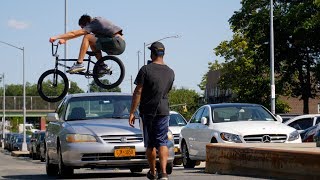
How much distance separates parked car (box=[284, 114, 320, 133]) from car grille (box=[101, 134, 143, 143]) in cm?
1439

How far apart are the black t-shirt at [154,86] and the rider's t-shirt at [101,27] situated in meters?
6.03

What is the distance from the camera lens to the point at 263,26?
57.8 m

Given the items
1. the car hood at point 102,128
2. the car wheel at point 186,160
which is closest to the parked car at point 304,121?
the car wheel at point 186,160

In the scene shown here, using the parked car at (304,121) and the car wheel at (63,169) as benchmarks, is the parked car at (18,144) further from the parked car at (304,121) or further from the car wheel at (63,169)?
the car wheel at (63,169)

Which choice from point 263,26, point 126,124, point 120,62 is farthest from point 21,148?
point 126,124

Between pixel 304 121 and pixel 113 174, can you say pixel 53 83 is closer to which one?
pixel 113 174

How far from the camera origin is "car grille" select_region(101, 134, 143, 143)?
14.8m

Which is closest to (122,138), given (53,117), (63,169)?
(63,169)

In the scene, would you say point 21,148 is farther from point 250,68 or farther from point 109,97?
point 109,97

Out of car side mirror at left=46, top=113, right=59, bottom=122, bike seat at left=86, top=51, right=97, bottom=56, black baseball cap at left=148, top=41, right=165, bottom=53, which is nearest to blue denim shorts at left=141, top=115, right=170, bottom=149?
black baseball cap at left=148, top=41, right=165, bottom=53

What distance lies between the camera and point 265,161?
45.3 ft

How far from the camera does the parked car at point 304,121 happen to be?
2875cm

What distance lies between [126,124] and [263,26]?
1714 inches

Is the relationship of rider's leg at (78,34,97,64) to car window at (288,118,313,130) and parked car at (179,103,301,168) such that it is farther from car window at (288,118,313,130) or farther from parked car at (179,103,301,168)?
car window at (288,118,313,130)
